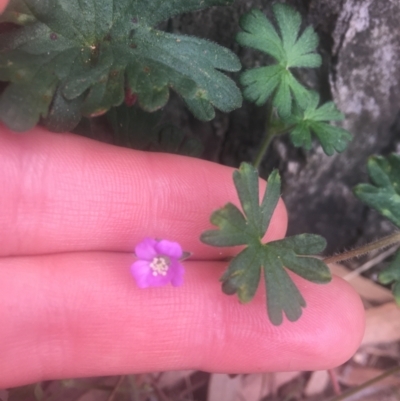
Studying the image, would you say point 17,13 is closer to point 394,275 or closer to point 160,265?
point 160,265

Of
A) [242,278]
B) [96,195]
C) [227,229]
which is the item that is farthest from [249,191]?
[96,195]

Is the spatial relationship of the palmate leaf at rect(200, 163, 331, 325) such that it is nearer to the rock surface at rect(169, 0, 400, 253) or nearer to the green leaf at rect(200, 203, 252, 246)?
the green leaf at rect(200, 203, 252, 246)

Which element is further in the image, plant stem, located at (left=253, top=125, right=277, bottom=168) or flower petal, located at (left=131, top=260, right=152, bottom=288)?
plant stem, located at (left=253, top=125, right=277, bottom=168)

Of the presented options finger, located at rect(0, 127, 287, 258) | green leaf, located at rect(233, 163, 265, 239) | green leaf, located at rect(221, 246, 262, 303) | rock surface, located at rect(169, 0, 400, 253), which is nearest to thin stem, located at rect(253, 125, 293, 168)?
rock surface, located at rect(169, 0, 400, 253)

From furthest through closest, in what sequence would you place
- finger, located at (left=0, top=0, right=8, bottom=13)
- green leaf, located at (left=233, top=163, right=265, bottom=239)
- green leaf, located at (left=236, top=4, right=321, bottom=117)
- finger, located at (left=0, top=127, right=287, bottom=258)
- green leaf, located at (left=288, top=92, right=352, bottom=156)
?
1. green leaf, located at (left=288, top=92, right=352, bottom=156)
2. green leaf, located at (left=236, top=4, right=321, bottom=117)
3. finger, located at (left=0, top=127, right=287, bottom=258)
4. green leaf, located at (left=233, top=163, right=265, bottom=239)
5. finger, located at (left=0, top=0, right=8, bottom=13)

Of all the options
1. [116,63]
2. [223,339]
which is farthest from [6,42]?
[223,339]

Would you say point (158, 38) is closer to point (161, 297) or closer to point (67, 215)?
point (67, 215)

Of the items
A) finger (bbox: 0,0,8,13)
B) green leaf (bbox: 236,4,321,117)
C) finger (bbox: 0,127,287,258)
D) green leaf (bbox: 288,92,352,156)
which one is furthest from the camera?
green leaf (bbox: 288,92,352,156)

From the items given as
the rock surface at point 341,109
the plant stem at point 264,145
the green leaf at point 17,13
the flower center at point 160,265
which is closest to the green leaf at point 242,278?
the flower center at point 160,265
